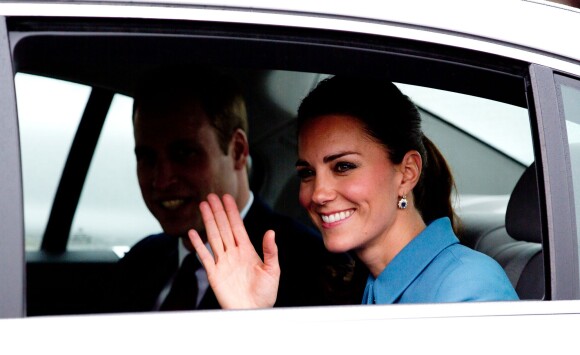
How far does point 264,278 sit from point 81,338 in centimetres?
69

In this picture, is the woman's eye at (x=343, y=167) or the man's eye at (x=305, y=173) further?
the man's eye at (x=305, y=173)

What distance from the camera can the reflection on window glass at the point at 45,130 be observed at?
12.9 ft

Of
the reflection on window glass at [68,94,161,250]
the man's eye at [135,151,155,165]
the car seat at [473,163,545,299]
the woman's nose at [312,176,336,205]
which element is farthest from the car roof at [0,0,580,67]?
the reflection on window glass at [68,94,161,250]

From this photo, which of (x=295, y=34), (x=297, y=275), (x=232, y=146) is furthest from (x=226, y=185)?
(x=295, y=34)

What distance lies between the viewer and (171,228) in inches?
129

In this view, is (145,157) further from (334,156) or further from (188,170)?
(334,156)

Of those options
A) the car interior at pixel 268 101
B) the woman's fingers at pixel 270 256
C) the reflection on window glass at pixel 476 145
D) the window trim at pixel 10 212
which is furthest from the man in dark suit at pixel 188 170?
the window trim at pixel 10 212

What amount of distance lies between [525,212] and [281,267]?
90cm

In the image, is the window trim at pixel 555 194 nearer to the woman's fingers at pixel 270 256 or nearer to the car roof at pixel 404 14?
the car roof at pixel 404 14

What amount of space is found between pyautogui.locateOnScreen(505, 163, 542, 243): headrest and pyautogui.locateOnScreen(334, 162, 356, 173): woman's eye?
1.48 ft

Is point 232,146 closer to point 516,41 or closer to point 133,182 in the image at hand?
point 516,41

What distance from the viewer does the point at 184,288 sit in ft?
10.2

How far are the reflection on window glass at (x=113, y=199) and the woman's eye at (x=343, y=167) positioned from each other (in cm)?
167

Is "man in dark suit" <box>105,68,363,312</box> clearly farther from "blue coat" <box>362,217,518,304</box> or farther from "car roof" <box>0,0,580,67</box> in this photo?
"car roof" <box>0,0,580,67</box>
